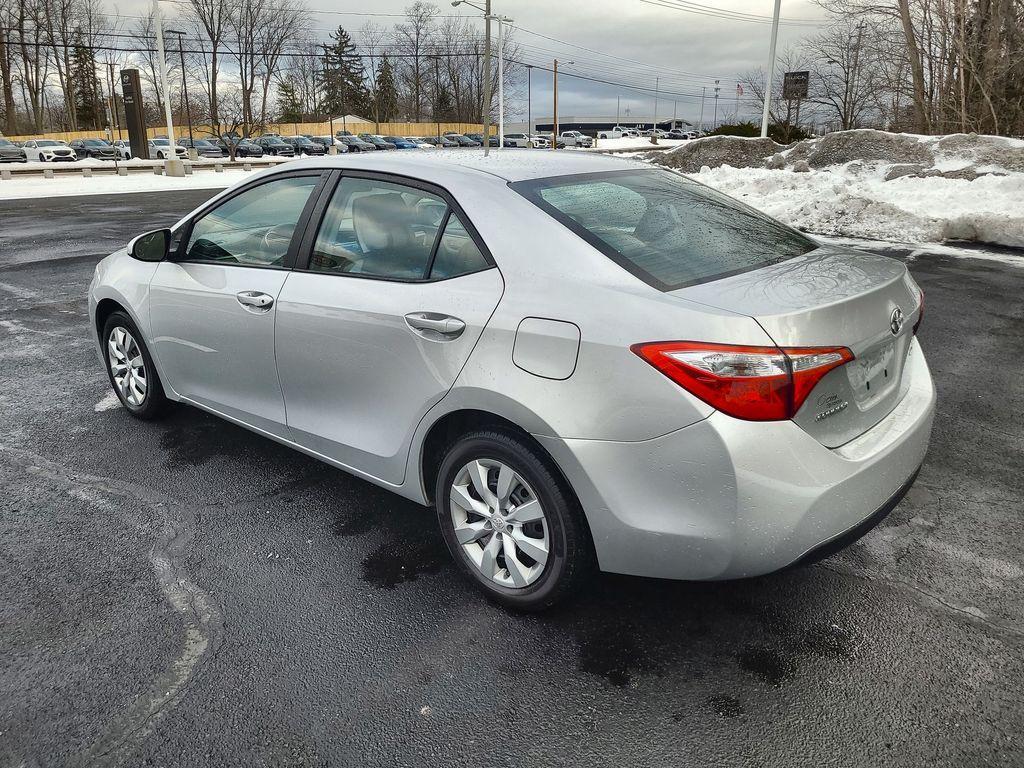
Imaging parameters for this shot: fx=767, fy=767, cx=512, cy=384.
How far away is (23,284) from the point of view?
9.34m

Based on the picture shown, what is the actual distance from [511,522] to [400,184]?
151cm

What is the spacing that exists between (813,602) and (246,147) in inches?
2212

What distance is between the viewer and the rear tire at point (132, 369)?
179 inches

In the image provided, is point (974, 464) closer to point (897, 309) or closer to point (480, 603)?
point (897, 309)

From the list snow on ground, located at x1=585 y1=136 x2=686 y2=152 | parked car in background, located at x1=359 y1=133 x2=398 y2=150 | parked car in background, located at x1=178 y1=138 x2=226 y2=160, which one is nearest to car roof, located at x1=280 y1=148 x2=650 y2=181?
snow on ground, located at x1=585 y1=136 x2=686 y2=152

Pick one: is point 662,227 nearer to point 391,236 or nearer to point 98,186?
point 391,236

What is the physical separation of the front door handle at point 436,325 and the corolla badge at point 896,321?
1.48 m

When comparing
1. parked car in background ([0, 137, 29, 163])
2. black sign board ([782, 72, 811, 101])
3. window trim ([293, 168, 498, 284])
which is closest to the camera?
window trim ([293, 168, 498, 284])

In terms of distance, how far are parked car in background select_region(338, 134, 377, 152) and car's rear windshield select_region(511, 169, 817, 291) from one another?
5199 centimetres

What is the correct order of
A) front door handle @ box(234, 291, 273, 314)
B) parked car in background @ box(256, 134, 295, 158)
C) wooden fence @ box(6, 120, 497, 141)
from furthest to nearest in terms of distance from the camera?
1. wooden fence @ box(6, 120, 497, 141)
2. parked car in background @ box(256, 134, 295, 158)
3. front door handle @ box(234, 291, 273, 314)

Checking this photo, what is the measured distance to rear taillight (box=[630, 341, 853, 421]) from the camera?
7.30 ft

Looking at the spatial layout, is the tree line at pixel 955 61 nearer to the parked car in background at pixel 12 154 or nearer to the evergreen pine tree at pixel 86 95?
the parked car in background at pixel 12 154

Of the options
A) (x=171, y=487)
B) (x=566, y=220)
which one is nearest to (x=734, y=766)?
(x=566, y=220)

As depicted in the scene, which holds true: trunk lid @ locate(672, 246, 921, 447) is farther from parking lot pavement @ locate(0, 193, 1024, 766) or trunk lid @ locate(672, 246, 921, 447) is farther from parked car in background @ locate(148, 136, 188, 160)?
parked car in background @ locate(148, 136, 188, 160)
